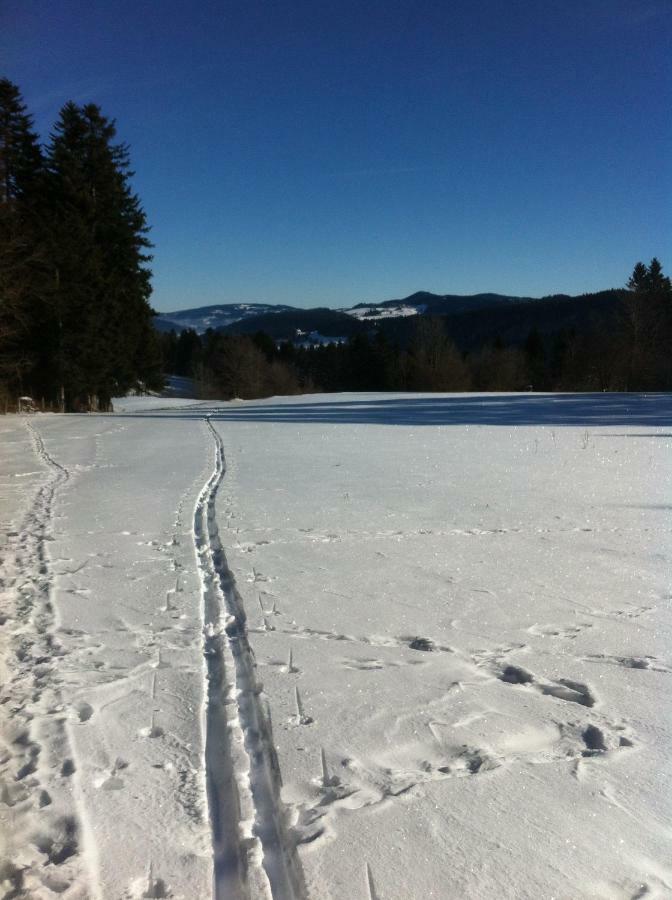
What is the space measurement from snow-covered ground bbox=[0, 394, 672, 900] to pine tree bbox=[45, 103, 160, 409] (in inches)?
799

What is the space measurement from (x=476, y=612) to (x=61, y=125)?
2908cm

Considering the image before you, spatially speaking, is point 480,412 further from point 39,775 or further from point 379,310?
point 379,310

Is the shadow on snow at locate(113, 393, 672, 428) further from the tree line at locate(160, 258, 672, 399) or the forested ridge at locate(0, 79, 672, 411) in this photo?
the tree line at locate(160, 258, 672, 399)

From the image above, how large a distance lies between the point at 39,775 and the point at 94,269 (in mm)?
26050

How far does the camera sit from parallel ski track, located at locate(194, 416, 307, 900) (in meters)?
1.79

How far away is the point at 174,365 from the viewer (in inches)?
3733

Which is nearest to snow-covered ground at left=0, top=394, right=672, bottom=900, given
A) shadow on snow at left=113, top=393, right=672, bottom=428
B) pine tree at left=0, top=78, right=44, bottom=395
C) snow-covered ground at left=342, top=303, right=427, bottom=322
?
shadow on snow at left=113, top=393, right=672, bottom=428

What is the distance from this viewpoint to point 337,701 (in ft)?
9.06

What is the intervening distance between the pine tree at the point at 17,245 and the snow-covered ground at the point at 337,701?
16653mm

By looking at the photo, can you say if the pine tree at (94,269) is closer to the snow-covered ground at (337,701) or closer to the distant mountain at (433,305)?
the snow-covered ground at (337,701)

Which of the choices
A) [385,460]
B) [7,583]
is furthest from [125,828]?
[385,460]

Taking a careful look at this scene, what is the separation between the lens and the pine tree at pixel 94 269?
82.2 ft

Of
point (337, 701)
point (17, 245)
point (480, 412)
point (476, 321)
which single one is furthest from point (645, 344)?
point (476, 321)

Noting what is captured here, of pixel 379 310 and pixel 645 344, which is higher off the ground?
pixel 379 310
